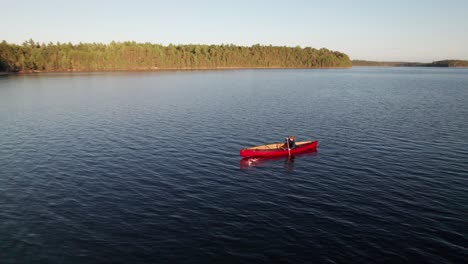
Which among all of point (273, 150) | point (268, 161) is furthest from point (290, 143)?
point (268, 161)

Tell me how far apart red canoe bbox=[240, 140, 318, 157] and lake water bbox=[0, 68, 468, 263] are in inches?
42.6

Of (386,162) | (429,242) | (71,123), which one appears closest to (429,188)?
(386,162)

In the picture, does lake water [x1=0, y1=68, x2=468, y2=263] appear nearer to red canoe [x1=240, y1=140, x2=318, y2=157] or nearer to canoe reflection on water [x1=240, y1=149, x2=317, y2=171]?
canoe reflection on water [x1=240, y1=149, x2=317, y2=171]

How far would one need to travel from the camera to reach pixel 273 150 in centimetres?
4266

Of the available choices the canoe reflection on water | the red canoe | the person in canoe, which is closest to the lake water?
the canoe reflection on water

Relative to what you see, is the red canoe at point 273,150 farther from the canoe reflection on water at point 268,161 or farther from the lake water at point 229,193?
the lake water at point 229,193

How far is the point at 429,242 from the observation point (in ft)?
75.9

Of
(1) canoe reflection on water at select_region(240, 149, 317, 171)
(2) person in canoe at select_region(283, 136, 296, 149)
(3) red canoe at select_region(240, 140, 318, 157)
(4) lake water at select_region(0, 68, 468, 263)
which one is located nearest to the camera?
(4) lake water at select_region(0, 68, 468, 263)

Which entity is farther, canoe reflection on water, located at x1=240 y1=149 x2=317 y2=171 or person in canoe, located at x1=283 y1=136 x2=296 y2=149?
person in canoe, located at x1=283 y1=136 x2=296 y2=149

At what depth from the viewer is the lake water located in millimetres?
22594

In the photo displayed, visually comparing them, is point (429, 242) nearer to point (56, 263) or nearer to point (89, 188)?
point (56, 263)

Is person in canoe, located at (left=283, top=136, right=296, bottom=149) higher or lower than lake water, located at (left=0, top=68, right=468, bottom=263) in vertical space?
higher

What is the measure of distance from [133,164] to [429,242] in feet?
98.8

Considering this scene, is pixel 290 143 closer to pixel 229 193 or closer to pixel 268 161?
pixel 268 161
